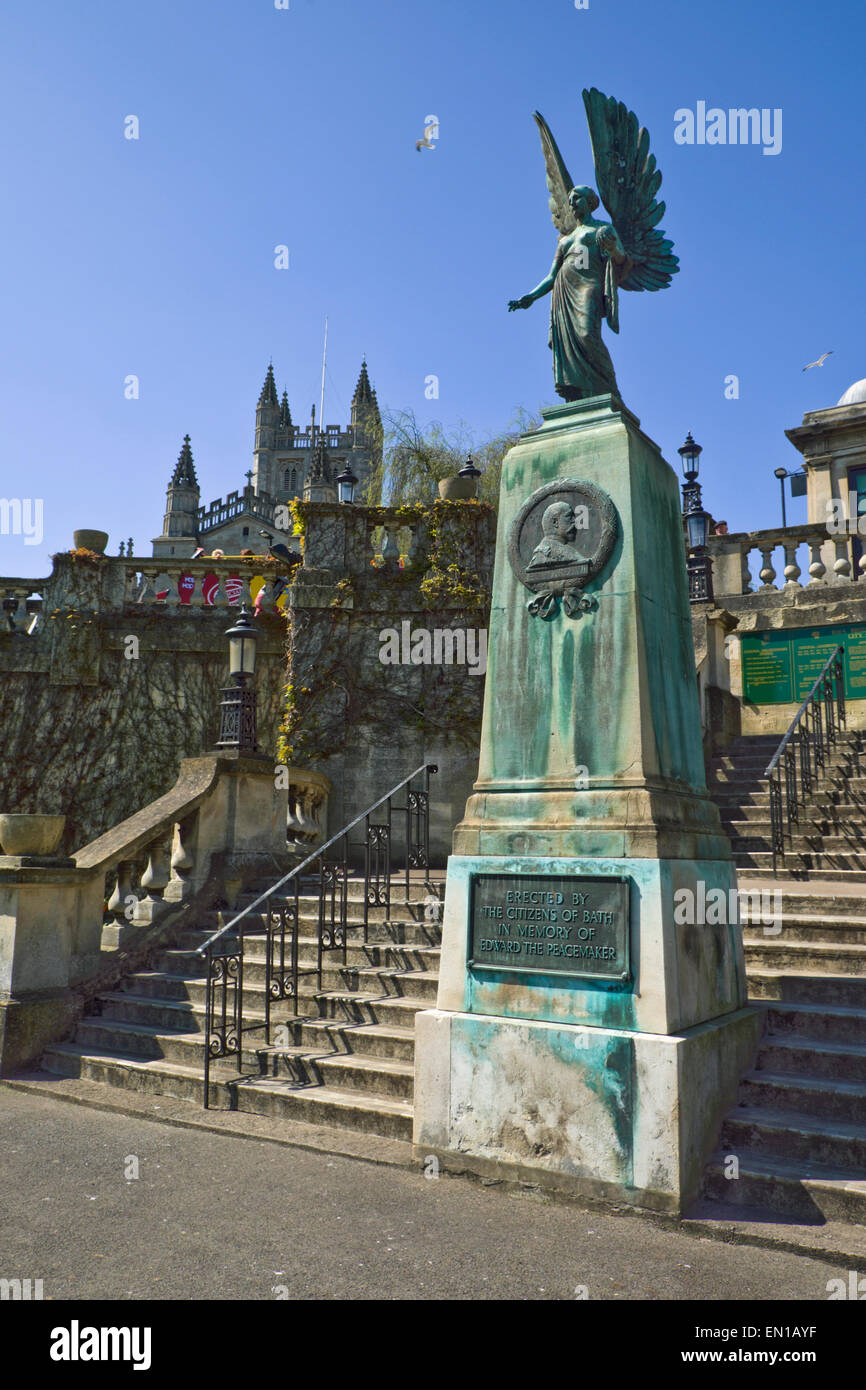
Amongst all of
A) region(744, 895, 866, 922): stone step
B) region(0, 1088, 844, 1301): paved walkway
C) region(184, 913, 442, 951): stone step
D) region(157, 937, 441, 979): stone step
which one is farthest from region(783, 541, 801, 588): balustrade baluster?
region(0, 1088, 844, 1301): paved walkway

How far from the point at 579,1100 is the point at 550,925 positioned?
2.87ft

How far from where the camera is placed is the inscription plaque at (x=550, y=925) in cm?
484

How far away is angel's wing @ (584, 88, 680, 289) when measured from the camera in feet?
20.5

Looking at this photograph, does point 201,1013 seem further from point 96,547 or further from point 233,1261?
point 96,547

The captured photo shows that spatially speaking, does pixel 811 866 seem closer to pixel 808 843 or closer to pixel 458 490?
pixel 808 843

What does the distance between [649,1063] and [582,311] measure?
4448 millimetres

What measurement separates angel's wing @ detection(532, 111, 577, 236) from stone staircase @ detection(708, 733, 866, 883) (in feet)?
17.0

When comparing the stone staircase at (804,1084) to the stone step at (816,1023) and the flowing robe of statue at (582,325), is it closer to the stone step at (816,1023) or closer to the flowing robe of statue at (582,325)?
the stone step at (816,1023)

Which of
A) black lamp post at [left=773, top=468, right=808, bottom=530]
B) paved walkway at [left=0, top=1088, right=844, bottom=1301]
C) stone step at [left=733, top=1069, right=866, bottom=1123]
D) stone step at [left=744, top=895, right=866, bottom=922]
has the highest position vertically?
black lamp post at [left=773, top=468, right=808, bottom=530]

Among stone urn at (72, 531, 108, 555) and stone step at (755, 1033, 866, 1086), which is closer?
stone step at (755, 1033, 866, 1086)

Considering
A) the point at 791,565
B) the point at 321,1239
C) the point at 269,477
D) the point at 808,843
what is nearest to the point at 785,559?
the point at 791,565

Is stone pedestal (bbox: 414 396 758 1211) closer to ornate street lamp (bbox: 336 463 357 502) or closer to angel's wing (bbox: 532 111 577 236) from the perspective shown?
angel's wing (bbox: 532 111 577 236)

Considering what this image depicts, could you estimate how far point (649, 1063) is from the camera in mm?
4500
